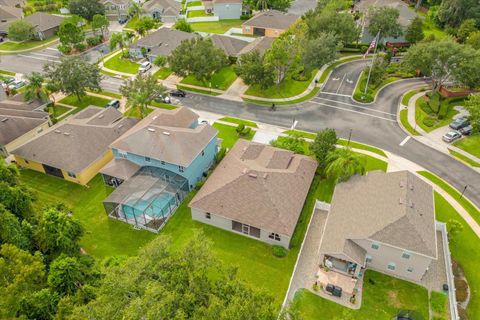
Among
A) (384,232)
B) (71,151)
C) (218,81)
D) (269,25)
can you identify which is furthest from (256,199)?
(269,25)

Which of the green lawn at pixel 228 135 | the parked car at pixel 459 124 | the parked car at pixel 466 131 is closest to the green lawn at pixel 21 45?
the green lawn at pixel 228 135

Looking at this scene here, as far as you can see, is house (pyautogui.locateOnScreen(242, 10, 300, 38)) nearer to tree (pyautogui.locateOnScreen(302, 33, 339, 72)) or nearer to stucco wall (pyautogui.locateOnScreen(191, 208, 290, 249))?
tree (pyautogui.locateOnScreen(302, 33, 339, 72))

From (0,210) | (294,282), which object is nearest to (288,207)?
(294,282)

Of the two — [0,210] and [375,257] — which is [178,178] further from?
[375,257]

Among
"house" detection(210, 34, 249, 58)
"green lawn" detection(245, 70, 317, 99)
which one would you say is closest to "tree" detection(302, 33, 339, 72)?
"green lawn" detection(245, 70, 317, 99)

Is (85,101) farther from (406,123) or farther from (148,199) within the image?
(406,123)

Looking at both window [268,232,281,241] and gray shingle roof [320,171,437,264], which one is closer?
gray shingle roof [320,171,437,264]
